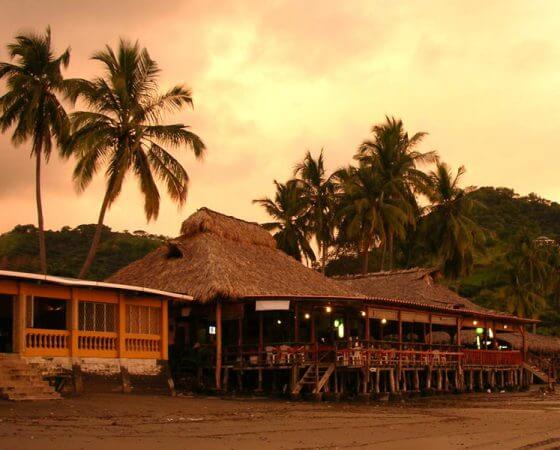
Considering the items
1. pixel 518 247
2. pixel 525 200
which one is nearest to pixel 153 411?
pixel 518 247

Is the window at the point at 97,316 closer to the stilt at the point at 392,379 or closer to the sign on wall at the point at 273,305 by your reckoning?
the sign on wall at the point at 273,305

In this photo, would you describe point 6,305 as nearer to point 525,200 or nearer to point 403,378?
point 403,378

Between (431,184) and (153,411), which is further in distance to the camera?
(431,184)

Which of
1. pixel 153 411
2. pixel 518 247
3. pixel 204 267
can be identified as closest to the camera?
pixel 153 411

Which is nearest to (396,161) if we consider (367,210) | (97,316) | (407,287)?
(367,210)

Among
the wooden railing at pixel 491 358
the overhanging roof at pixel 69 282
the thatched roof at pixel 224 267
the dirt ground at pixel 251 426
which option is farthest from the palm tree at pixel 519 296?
the overhanging roof at pixel 69 282

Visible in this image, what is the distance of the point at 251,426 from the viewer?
16.3 m

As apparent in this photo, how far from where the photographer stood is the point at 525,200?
77.6 metres

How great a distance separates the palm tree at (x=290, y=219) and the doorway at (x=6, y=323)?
2631 cm

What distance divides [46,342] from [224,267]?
8.18m

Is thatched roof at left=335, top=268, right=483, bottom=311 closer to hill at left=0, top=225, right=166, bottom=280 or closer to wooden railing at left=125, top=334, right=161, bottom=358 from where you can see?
wooden railing at left=125, top=334, right=161, bottom=358

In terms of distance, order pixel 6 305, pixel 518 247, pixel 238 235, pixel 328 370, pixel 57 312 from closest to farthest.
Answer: pixel 6 305, pixel 57 312, pixel 328 370, pixel 238 235, pixel 518 247

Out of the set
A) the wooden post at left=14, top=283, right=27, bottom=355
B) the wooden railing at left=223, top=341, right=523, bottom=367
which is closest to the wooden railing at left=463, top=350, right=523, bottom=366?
the wooden railing at left=223, top=341, right=523, bottom=367

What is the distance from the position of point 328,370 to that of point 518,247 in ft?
120
